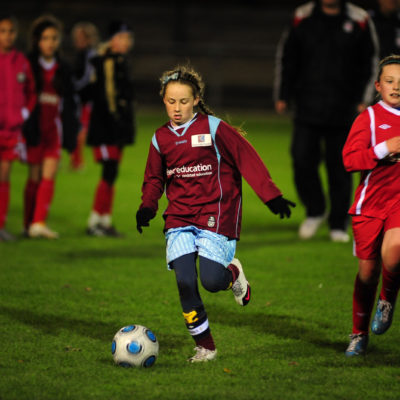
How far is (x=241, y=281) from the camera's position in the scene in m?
5.38

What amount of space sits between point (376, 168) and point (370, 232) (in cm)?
38

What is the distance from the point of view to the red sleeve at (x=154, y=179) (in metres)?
5.07

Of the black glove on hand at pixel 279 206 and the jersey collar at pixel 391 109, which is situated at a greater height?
the jersey collar at pixel 391 109

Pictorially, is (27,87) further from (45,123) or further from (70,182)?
(70,182)

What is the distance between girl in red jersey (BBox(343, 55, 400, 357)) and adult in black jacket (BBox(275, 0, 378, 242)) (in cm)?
409

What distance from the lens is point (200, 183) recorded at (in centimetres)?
500

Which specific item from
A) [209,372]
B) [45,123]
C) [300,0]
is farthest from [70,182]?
[300,0]

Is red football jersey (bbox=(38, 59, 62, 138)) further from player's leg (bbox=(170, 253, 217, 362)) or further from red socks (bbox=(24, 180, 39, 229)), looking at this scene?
player's leg (bbox=(170, 253, 217, 362))

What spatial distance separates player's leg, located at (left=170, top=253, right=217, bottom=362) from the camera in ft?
15.7

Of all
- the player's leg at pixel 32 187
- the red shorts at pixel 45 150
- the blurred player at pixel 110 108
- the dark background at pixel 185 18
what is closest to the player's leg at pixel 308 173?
the blurred player at pixel 110 108

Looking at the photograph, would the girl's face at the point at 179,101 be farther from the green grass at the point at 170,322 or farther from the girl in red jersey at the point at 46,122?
the girl in red jersey at the point at 46,122

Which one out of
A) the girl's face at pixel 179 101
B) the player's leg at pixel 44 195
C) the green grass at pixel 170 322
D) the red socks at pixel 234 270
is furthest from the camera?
the player's leg at pixel 44 195

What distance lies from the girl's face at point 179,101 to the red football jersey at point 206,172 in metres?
0.08

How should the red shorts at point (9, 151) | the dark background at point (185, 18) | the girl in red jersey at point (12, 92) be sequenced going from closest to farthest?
1. the girl in red jersey at point (12, 92)
2. the red shorts at point (9, 151)
3. the dark background at point (185, 18)
